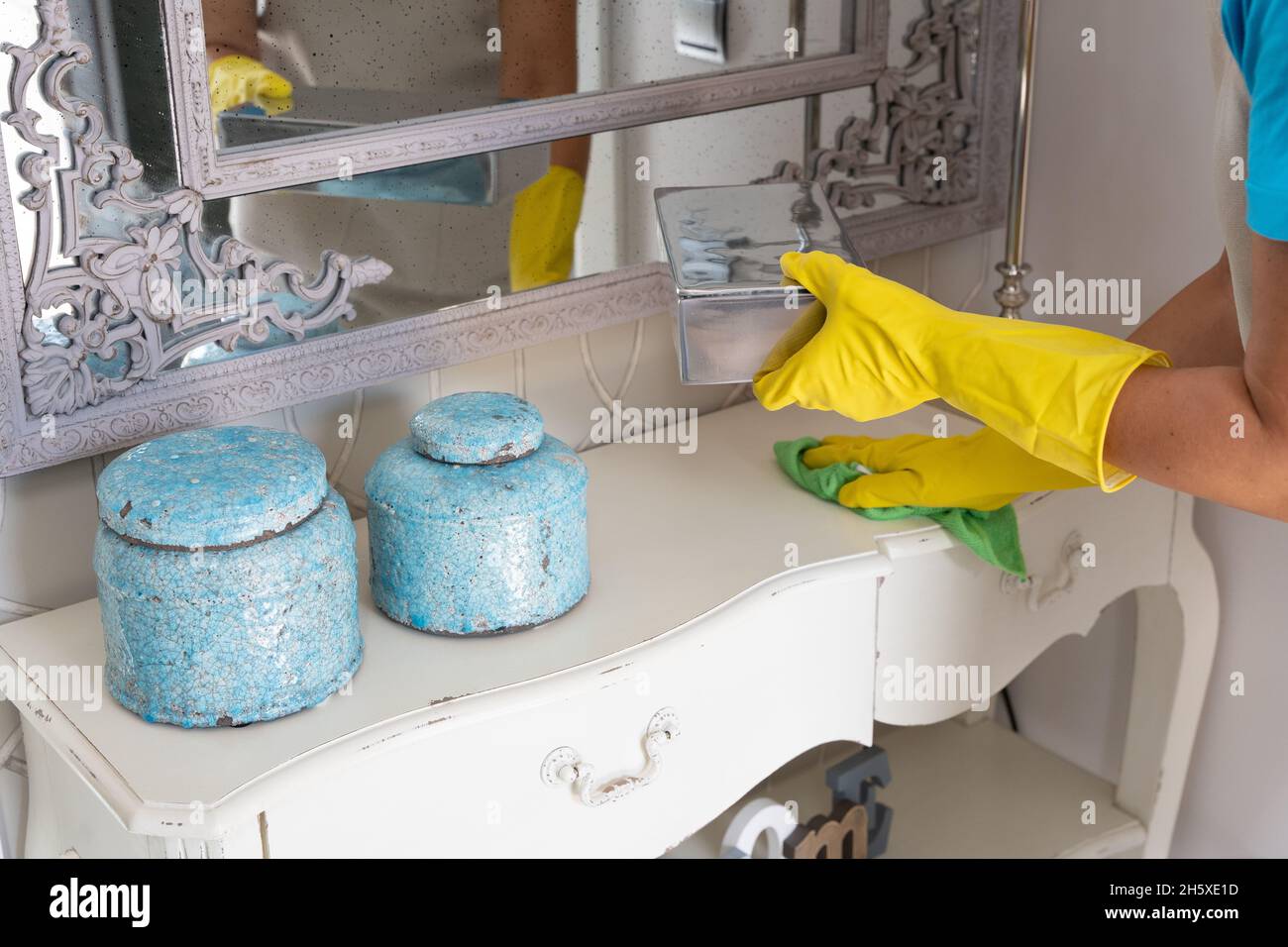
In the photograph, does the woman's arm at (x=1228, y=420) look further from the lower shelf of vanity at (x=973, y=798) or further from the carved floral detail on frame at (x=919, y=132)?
the lower shelf of vanity at (x=973, y=798)

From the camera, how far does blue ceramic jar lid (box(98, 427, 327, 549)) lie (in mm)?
802

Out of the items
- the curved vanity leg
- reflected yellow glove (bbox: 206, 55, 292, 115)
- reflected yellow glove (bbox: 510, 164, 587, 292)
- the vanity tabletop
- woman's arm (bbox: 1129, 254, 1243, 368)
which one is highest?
reflected yellow glove (bbox: 206, 55, 292, 115)

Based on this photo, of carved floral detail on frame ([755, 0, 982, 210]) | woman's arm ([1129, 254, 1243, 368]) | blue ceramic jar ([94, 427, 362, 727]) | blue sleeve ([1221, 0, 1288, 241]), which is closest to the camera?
blue sleeve ([1221, 0, 1288, 241])

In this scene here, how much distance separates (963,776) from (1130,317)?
55cm

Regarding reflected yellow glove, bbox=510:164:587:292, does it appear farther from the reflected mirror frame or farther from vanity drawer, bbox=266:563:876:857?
vanity drawer, bbox=266:563:876:857

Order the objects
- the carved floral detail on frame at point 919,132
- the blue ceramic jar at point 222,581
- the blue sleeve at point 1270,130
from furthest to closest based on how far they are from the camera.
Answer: the carved floral detail on frame at point 919,132 < the blue ceramic jar at point 222,581 < the blue sleeve at point 1270,130

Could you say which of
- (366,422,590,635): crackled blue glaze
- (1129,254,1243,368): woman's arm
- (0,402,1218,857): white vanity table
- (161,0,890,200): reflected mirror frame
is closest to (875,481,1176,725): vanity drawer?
(0,402,1218,857): white vanity table

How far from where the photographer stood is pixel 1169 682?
139 cm

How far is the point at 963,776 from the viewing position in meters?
1.55

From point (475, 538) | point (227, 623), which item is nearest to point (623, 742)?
point (475, 538)

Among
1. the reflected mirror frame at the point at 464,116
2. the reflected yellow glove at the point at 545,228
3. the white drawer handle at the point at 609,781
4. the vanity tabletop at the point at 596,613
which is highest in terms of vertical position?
the reflected mirror frame at the point at 464,116

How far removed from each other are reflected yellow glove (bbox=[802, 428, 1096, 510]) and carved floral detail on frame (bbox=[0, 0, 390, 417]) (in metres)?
0.46

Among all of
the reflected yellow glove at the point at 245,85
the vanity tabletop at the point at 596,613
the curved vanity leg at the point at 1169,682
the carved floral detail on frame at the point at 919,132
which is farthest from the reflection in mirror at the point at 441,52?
the curved vanity leg at the point at 1169,682

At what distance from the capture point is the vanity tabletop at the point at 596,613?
0.83 metres
